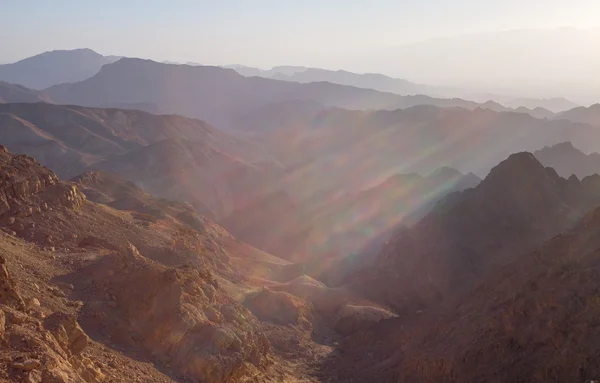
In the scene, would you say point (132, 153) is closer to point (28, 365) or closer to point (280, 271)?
point (280, 271)

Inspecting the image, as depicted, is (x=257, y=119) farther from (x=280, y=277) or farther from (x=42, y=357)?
(x=42, y=357)

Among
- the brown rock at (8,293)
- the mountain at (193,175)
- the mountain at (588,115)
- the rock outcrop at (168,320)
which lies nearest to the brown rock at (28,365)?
the brown rock at (8,293)

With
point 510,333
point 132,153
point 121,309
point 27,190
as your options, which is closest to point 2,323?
point 121,309

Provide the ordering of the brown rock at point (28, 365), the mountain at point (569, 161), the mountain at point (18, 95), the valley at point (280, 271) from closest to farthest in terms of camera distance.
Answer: the brown rock at point (28, 365), the valley at point (280, 271), the mountain at point (569, 161), the mountain at point (18, 95)

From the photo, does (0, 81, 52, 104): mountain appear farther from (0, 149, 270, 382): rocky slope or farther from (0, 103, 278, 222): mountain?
(0, 149, 270, 382): rocky slope

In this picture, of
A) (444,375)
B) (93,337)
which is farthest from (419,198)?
(93,337)

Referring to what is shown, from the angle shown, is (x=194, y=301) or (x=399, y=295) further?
(x=399, y=295)

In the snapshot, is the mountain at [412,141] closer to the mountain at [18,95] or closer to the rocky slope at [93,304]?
the mountain at [18,95]
